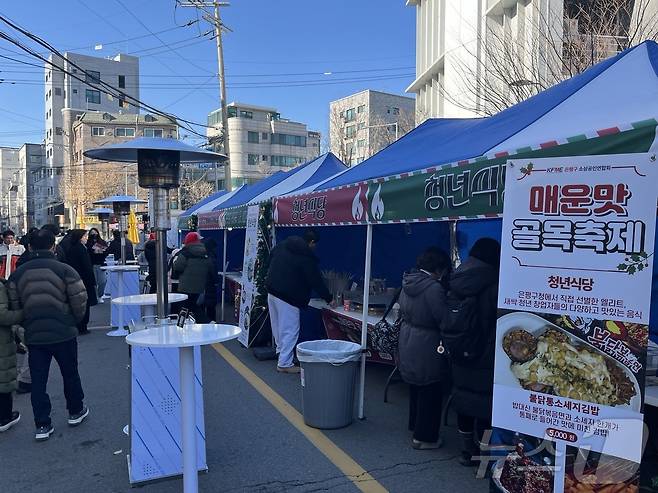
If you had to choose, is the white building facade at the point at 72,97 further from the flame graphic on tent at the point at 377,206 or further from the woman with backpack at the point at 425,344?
the woman with backpack at the point at 425,344

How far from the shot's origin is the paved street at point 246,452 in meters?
3.90

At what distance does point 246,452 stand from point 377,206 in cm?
240

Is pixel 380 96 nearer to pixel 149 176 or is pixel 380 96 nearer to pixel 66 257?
pixel 66 257

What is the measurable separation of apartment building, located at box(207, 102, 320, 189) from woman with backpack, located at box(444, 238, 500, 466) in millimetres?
59794

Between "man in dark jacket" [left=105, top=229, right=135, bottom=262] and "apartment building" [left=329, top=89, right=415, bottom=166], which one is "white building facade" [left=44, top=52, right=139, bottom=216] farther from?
"man in dark jacket" [left=105, top=229, right=135, bottom=262]

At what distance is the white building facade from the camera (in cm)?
6656

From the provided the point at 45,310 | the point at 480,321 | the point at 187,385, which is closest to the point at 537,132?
the point at 480,321

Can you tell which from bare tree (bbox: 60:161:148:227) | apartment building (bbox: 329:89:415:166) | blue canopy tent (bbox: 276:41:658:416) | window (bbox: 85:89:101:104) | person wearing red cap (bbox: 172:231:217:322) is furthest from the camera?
window (bbox: 85:89:101:104)

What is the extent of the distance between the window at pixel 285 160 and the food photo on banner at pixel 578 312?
65.3m

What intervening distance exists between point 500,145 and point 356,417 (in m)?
3.04

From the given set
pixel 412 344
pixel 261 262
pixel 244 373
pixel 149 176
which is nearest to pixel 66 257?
pixel 261 262

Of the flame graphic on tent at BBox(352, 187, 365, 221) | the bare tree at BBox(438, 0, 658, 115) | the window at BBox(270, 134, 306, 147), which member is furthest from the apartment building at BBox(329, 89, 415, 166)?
the flame graphic on tent at BBox(352, 187, 365, 221)

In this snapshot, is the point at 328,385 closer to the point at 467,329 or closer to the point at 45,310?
the point at 467,329

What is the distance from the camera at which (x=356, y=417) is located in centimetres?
528
